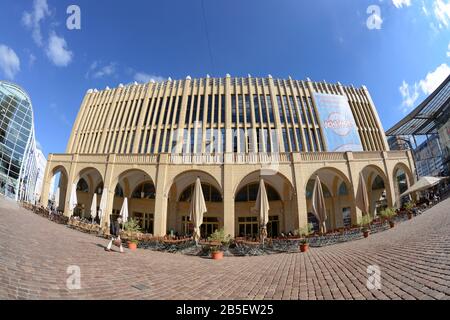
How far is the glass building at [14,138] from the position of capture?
25.0 metres

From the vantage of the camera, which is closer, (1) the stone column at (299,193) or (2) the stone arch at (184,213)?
(1) the stone column at (299,193)

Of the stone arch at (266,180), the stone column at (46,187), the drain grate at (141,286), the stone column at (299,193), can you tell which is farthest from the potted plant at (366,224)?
the stone column at (46,187)

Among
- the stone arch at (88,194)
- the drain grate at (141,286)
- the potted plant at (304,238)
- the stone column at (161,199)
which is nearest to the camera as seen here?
the drain grate at (141,286)

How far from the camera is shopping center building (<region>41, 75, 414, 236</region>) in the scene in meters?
18.7

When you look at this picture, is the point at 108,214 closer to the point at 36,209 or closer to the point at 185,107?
the point at 36,209

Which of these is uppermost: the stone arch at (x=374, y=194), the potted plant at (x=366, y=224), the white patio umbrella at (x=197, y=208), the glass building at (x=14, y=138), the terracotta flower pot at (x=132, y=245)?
the glass building at (x=14, y=138)

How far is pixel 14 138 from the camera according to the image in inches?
1053

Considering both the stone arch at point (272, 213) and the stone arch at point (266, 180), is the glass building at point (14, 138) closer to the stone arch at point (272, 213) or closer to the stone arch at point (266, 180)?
the stone arch at point (272, 213)

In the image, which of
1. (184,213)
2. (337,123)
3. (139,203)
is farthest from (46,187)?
(337,123)

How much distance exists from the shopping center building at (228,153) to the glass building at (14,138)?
497cm

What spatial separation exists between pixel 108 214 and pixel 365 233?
1941 cm

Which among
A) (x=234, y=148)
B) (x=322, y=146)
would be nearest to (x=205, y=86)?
(x=234, y=148)

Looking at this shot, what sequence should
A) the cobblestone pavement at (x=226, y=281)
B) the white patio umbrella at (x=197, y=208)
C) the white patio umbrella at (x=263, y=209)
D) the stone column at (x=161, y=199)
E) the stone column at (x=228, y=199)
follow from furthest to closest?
the stone column at (x=161, y=199)
the stone column at (x=228, y=199)
the white patio umbrella at (x=263, y=209)
the white patio umbrella at (x=197, y=208)
the cobblestone pavement at (x=226, y=281)

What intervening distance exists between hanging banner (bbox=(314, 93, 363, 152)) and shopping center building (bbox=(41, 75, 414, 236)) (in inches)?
5.2
